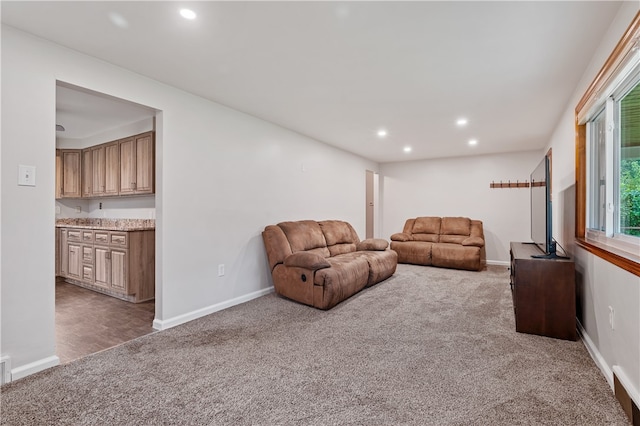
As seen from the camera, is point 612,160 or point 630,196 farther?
point 612,160

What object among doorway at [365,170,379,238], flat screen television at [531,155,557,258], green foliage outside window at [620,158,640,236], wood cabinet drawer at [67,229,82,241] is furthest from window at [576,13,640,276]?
wood cabinet drawer at [67,229,82,241]

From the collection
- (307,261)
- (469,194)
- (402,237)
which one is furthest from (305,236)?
(469,194)

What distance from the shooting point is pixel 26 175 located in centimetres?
204

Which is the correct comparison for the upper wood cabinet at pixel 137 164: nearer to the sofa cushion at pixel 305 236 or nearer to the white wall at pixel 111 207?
the white wall at pixel 111 207

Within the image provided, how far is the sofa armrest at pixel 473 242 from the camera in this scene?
5.42 meters

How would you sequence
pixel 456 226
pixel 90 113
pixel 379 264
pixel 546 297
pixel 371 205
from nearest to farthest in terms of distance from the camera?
1. pixel 546 297
2. pixel 90 113
3. pixel 379 264
4. pixel 456 226
5. pixel 371 205

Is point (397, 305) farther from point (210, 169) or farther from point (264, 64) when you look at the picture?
point (264, 64)

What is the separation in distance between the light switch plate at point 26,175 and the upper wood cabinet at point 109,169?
1.74 meters

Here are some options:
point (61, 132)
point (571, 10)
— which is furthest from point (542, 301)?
point (61, 132)

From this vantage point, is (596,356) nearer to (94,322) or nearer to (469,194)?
(94,322)

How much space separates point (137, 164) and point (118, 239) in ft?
3.22

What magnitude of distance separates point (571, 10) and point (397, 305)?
9.27 feet

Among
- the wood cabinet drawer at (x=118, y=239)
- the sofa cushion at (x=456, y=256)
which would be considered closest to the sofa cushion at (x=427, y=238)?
the sofa cushion at (x=456, y=256)

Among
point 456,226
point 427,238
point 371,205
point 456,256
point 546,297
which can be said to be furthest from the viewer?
point 371,205
